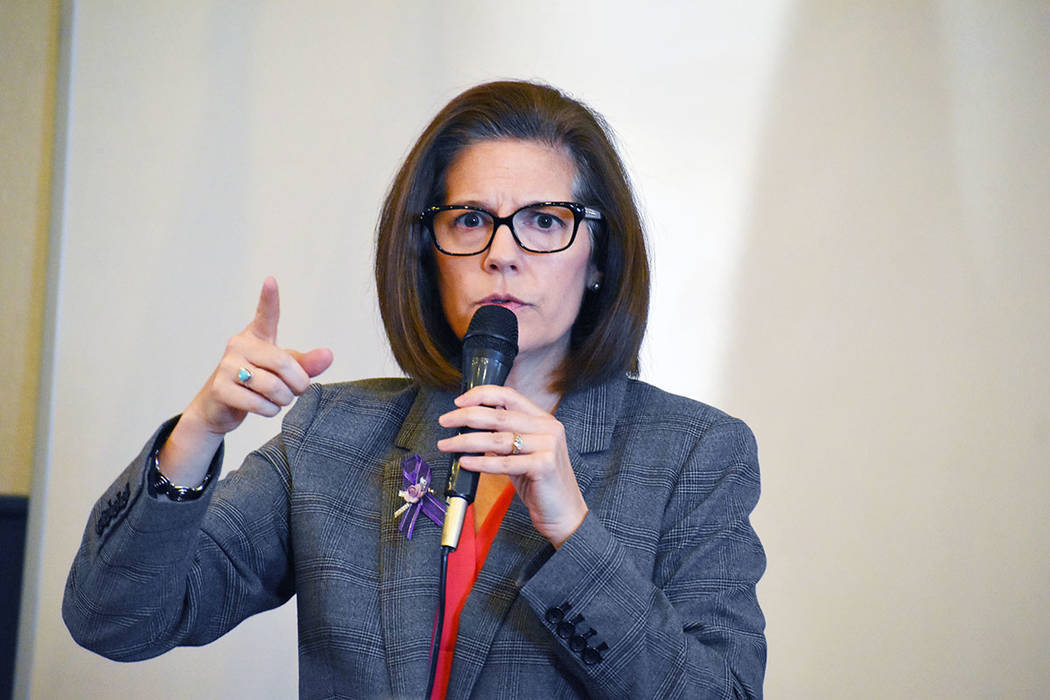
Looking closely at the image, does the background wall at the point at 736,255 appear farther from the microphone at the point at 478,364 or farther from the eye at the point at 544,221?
the microphone at the point at 478,364

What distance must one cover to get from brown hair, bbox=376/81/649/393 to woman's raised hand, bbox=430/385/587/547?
1.43 ft

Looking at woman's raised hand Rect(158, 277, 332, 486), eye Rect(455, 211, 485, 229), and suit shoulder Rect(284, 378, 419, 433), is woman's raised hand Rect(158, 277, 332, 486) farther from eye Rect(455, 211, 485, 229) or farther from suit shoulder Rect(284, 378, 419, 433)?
eye Rect(455, 211, 485, 229)

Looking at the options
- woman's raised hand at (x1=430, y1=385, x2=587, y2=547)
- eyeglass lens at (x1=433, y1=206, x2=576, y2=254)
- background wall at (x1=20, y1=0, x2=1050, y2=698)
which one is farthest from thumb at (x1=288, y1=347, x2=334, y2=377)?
background wall at (x1=20, y1=0, x2=1050, y2=698)

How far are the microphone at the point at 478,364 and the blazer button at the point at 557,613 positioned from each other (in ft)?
0.60

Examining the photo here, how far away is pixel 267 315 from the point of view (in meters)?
1.30

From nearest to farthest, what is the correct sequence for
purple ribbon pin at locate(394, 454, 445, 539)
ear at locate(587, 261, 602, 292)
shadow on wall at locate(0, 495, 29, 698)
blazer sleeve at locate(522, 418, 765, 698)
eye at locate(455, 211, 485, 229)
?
blazer sleeve at locate(522, 418, 765, 698) → purple ribbon pin at locate(394, 454, 445, 539) → eye at locate(455, 211, 485, 229) → ear at locate(587, 261, 602, 292) → shadow on wall at locate(0, 495, 29, 698)

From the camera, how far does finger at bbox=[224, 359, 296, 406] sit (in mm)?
1266

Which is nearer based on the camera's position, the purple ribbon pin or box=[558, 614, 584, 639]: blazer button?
box=[558, 614, 584, 639]: blazer button

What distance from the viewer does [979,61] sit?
2369mm

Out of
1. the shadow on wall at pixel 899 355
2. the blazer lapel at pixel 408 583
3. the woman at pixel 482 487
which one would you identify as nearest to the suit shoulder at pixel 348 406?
the woman at pixel 482 487

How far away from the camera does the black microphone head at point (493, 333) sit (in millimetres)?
1337

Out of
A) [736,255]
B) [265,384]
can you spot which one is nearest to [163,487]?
[265,384]

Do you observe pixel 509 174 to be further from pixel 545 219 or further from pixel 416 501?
pixel 416 501

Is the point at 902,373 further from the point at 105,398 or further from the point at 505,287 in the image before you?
the point at 105,398
